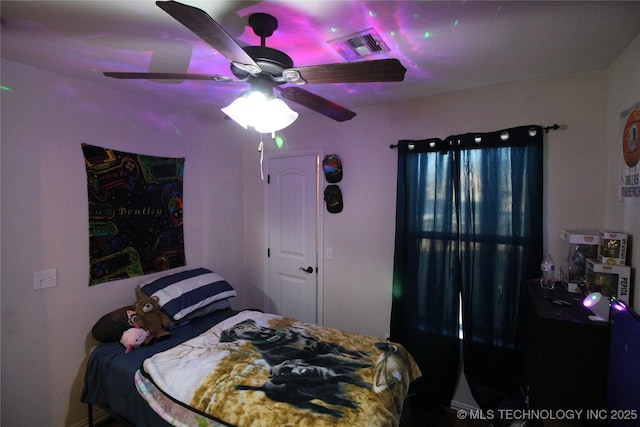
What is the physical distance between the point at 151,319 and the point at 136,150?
135 centimetres

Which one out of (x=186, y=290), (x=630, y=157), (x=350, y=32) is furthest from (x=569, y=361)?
(x=186, y=290)

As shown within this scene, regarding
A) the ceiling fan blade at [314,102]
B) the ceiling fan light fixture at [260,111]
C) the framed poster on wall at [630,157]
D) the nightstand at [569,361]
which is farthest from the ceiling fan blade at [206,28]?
the framed poster on wall at [630,157]

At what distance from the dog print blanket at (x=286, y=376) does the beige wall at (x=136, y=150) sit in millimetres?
878

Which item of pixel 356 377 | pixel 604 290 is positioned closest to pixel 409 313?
pixel 356 377

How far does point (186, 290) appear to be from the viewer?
2389mm

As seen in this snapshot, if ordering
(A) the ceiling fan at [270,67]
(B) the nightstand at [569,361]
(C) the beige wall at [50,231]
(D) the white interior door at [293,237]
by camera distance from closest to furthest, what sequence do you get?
(A) the ceiling fan at [270,67] → (B) the nightstand at [569,361] → (C) the beige wall at [50,231] → (D) the white interior door at [293,237]

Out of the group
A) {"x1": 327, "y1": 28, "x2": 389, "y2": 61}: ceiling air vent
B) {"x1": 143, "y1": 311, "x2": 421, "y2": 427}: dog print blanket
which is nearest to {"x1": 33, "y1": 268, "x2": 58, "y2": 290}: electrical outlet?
{"x1": 143, "y1": 311, "x2": 421, "y2": 427}: dog print blanket

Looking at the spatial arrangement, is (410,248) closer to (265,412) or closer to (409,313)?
(409,313)

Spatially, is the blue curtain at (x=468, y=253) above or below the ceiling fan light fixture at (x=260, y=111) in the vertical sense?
below

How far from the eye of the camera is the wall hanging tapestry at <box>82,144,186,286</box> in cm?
215

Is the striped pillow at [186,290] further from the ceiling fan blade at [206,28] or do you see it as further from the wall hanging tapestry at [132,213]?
the ceiling fan blade at [206,28]

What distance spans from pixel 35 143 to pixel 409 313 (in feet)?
9.69

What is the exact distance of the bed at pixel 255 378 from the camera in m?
1.33

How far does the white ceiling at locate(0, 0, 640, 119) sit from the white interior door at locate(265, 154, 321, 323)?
130 centimetres
